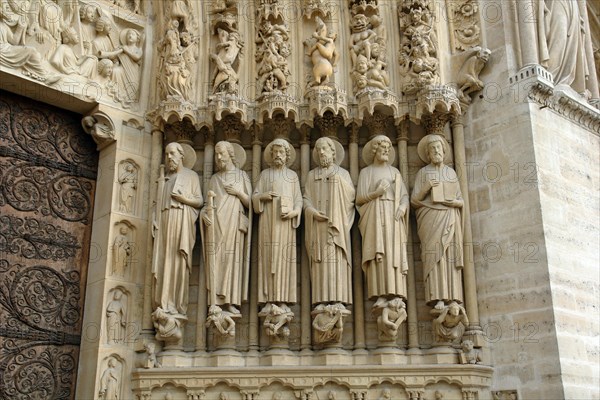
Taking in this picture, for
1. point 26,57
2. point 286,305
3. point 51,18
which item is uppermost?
point 51,18

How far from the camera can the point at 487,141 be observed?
22.2 feet

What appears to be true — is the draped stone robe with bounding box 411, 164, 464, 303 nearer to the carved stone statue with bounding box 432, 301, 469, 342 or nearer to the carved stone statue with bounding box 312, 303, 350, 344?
the carved stone statue with bounding box 432, 301, 469, 342

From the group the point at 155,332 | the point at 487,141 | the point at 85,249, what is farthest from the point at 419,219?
the point at 85,249

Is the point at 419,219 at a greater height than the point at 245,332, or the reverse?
the point at 419,219

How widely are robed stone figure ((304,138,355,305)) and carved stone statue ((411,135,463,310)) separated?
650 millimetres

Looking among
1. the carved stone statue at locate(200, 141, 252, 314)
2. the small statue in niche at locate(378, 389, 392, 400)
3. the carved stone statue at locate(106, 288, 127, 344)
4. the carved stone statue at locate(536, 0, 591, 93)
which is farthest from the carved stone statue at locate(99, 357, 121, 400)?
the carved stone statue at locate(536, 0, 591, 93)

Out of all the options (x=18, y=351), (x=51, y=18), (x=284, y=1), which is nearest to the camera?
(x=18, y=351)

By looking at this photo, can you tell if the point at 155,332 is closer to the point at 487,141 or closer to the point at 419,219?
the point at 419,219

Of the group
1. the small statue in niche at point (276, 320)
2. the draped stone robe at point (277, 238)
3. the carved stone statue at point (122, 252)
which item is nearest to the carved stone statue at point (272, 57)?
the draped stone robe at point (277, 238)

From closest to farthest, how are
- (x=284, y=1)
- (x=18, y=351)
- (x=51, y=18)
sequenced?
(x=18, y=351) → (x=51, y=18) → (x=284, y=1)

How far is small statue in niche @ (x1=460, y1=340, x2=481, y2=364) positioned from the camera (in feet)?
19.8

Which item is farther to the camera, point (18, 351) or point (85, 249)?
point (85, 249)

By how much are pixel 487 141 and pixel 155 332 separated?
11.6 feet

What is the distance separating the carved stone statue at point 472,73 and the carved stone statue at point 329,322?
243 centimetres
